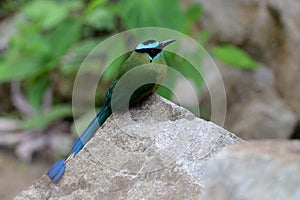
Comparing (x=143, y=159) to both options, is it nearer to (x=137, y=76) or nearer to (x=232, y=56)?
(x=137, y=76)

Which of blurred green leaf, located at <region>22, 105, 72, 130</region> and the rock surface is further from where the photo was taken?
blurred green leaf, located at <region>22, 105, 72, 130</region>

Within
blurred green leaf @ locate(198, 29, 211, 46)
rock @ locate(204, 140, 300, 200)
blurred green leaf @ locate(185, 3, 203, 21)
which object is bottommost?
blurred green leaf @ locate(198, 29, 211, 46)

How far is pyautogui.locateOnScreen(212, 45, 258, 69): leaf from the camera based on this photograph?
3.83 metres

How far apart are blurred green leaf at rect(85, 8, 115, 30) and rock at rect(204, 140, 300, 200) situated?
2.98 m

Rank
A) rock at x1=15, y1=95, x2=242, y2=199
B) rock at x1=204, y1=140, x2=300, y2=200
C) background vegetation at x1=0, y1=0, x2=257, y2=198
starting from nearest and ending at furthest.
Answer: rock at x1=204, y1=140, x2=300, y2=200
rock at x1=15, y1=95, x2=242, y2=199
background vegetation at x1=0, y1=0, x2=257, y2=198

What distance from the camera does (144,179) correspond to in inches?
74.4

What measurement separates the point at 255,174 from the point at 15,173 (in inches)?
127

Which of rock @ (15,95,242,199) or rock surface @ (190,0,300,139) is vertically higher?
rock @ (15,95,242,199)

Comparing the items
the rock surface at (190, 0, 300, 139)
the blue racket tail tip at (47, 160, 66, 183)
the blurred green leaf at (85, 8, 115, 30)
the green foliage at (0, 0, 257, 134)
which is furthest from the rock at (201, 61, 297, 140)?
the blue racket tail tip at (47, 160, 66, 183)

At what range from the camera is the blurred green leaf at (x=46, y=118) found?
4.52 meters

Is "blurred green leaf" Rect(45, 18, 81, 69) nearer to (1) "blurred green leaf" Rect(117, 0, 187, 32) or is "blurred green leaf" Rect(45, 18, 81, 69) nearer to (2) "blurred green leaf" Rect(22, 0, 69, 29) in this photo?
(2) "blurred green leaf" Rect(22, 0, 69, 29)

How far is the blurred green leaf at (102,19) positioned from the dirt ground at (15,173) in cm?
85

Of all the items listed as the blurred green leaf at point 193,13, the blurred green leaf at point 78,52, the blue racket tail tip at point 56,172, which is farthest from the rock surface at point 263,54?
the blue racket tail tip at point 56,172

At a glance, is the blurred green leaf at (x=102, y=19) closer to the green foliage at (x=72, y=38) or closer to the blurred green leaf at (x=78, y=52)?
the green foliage at (x=72, y=38)
